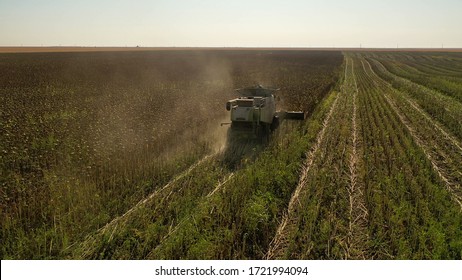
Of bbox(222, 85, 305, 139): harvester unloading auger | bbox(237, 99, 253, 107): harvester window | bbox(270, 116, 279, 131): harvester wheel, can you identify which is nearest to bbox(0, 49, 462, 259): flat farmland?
bbox(270, 116, 279, 131): harvester wheel

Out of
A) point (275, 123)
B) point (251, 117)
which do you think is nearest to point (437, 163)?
point (251, 117)

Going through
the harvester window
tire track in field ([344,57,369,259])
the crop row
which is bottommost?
tire track in field ([344,57,369,259])

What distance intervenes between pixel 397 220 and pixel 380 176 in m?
2.90

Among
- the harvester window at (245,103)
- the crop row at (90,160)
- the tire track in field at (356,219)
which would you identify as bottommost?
the tire track in field at (356,219)

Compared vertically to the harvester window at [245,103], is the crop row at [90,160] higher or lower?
lower

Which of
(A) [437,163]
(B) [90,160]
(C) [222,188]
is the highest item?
(B) [90,160]

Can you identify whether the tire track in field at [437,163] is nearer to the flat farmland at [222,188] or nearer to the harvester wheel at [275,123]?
the flat farmland at [222,188]

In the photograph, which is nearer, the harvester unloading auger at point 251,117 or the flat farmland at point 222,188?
the flat farmland at point 222,188

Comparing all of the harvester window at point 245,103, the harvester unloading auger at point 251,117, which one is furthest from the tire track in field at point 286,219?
the harvester window at point 245,103

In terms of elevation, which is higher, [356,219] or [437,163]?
[437,163]

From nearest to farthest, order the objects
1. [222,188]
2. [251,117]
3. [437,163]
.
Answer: [222,188], [437,163], [251,117]

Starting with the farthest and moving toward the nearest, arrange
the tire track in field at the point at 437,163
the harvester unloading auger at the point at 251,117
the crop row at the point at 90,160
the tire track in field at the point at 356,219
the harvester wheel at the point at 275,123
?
the harvester wheel at the point at 275,123 → the harvester unloading auger at the point at 251,117 → the tire track in field at the point at 437,163 → the crop row at the point at 90,160 → the tire track in field at the point at 356,219

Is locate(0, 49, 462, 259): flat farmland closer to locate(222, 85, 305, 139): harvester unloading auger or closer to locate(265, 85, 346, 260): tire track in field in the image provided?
locate(265, 85, 346, 260): tire track in field

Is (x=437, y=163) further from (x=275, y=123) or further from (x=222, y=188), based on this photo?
(x=222, y=188)
